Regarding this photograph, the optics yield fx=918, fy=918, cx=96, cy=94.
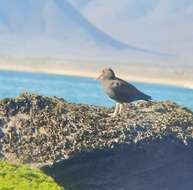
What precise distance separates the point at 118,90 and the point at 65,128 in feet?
6.95

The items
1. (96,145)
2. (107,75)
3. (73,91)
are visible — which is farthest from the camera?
(73,91)

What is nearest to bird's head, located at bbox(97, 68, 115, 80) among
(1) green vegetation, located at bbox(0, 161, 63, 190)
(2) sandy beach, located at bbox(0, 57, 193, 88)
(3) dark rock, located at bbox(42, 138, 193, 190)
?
(3) dark rock, located at bbox(42, 138, 193, 190)

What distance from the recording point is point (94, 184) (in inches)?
472

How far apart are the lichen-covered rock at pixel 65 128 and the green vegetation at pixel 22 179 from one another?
93cm

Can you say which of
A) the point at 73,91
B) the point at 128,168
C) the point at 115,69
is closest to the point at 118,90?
the point at 128,168

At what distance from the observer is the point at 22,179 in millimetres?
10461

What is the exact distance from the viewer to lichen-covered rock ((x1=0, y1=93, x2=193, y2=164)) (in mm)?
11836

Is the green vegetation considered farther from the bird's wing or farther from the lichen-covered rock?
the bird's wing

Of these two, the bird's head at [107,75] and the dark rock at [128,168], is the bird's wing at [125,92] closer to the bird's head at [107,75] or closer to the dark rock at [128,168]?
the bird's head at [107,75]

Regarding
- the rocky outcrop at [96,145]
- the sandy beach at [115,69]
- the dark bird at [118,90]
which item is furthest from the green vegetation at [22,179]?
the sandy beach at [115,69]

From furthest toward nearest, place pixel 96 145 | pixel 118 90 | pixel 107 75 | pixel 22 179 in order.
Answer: pixel 107 75 → pixel 118 90 → pixel 96 145 → pixel 22 179

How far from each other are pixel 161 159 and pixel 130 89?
1.92m

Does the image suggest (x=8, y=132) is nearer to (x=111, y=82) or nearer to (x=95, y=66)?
(x=111, y=82)

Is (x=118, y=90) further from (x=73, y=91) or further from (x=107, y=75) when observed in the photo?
(x=73, y=91)
